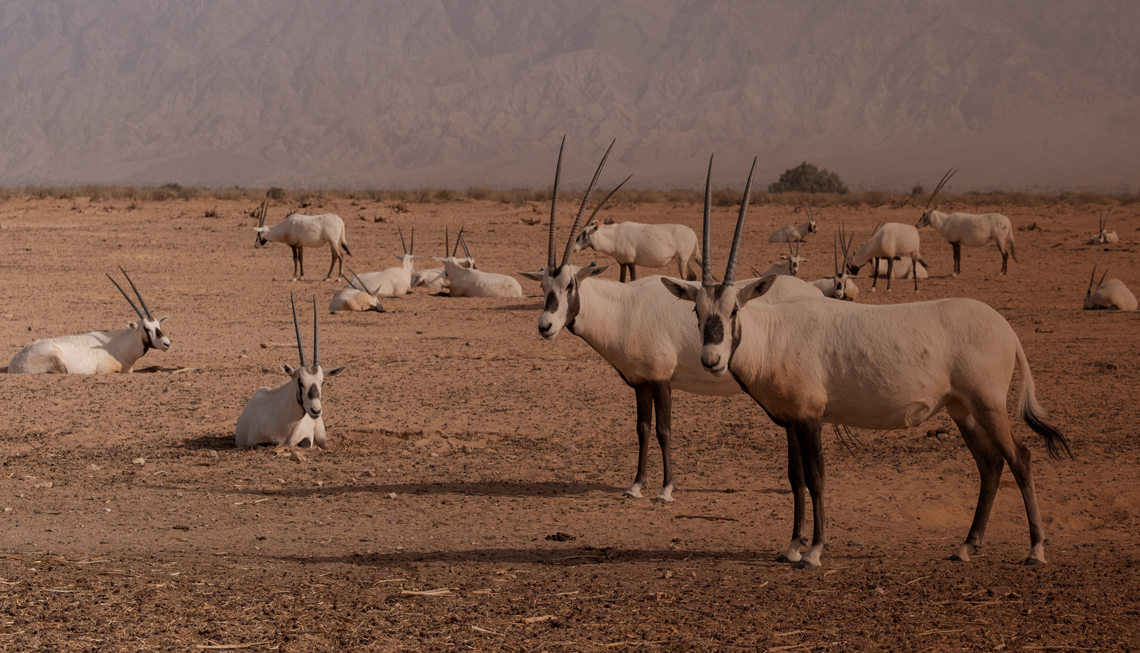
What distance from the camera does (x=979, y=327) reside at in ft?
18.6

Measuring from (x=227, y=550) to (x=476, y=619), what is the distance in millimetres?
1968

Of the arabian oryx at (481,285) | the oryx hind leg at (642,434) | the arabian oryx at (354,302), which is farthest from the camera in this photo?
the arabian oryx at (481,285)

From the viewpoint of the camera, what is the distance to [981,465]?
234 inches

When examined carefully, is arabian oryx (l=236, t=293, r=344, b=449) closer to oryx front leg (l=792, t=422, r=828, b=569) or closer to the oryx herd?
the oryx herd

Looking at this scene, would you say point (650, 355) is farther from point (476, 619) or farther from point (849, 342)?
point (476, 619)

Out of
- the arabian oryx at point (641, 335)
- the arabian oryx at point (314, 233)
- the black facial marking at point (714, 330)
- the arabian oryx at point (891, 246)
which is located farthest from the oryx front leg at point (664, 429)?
the arabian oryx at point (314, 233)

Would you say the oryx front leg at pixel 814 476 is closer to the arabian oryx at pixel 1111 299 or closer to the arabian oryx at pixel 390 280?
the arabian oryx at pixel 1111 299

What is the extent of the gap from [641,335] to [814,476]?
7.16 feet

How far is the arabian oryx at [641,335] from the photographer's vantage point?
749cm

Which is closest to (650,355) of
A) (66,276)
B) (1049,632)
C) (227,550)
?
(227,550)

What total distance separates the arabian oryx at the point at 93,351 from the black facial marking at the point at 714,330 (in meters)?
8.03

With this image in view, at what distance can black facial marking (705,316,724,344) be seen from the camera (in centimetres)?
541

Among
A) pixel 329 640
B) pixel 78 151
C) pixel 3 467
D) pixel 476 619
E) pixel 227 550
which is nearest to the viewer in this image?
pixel 329 640

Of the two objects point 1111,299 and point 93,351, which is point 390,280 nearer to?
point 93,351
